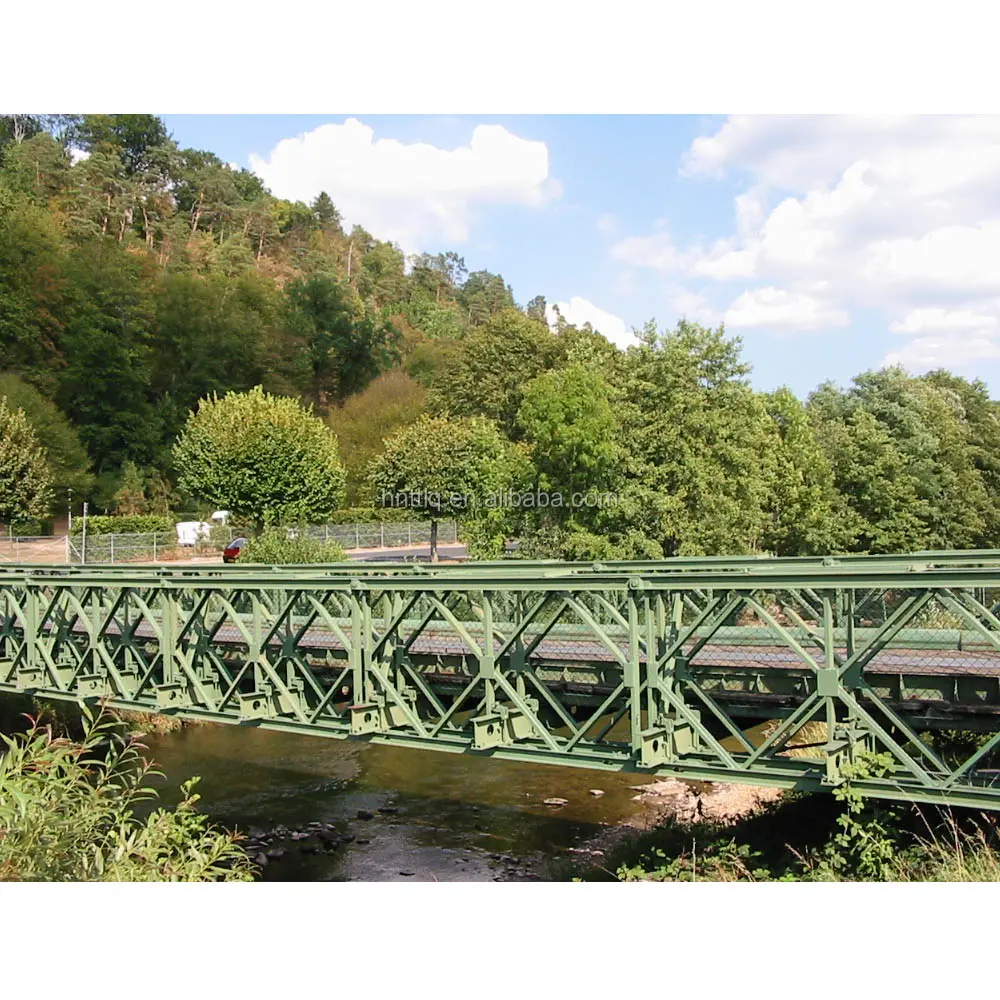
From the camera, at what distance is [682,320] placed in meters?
28.1

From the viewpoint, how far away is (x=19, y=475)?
39531 millimetres

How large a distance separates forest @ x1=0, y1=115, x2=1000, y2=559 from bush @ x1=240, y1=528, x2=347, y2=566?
4.92 meters

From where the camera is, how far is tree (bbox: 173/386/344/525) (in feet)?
114

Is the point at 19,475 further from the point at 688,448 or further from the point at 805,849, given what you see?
the point at 805,849

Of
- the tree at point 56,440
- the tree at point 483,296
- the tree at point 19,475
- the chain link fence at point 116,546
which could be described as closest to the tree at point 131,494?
the tree at point 56,440

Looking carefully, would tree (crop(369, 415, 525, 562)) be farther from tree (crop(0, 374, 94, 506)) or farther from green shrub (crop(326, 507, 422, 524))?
tree (crop(0, 374, 94, 506))

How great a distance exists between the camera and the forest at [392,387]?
87.2 feet

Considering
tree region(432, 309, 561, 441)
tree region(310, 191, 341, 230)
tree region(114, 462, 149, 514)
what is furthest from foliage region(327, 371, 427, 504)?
tree region(310, 191, 341, 230)

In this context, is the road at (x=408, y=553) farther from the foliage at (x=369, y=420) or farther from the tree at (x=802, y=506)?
the tree at (x=802, y=506)

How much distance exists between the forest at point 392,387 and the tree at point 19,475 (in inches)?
21.0

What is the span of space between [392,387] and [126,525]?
88.9 feet

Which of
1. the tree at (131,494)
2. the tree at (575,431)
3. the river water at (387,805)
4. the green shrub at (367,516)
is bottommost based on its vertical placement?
the river water at (387,805)
